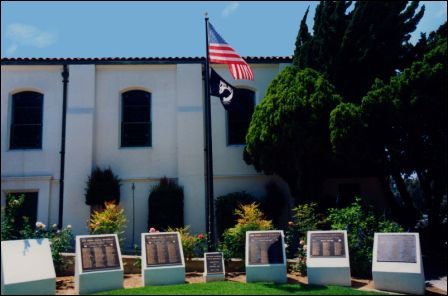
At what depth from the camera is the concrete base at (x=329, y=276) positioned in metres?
9.14

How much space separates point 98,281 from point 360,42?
10061 mm

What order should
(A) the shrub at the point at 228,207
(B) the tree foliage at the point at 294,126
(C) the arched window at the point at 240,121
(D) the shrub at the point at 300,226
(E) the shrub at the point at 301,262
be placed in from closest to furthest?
(E) the shrub at the point at 301,262, (D) the shrub at the point at 300,226, (B) the tree foliage at the point at 294,126, (A) the shrub at the point at 228,207, (C) the arched window at the point at 240,121

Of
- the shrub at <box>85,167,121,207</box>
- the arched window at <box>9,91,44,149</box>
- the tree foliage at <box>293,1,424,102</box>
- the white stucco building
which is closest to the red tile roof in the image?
the white stucco building

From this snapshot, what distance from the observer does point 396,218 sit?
46.2ft

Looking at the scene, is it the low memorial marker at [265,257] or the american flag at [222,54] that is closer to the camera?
the low memorial marker at [265,257]

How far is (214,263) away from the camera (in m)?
9.67

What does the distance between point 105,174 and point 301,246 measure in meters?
7.40

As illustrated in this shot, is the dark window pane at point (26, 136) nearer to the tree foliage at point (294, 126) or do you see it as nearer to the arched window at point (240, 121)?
the arched window at point (240, 121)

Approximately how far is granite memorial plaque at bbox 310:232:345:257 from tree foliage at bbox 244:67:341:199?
323 cm

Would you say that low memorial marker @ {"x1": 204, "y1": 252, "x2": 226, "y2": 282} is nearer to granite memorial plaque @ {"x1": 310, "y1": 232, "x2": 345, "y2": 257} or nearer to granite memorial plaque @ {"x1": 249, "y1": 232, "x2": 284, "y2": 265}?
granite memorial plaque @ {"x1": 249, "y1": 232, "x2": 284, "y2": 265}

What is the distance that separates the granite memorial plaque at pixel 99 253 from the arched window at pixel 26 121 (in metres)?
7.35

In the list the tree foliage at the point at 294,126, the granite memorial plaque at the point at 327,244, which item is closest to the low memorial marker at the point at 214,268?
the granite memorial plaque at the point at 327,244

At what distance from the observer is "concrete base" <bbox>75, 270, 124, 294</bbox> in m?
8.52

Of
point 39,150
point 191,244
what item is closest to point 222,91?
point 191,244
